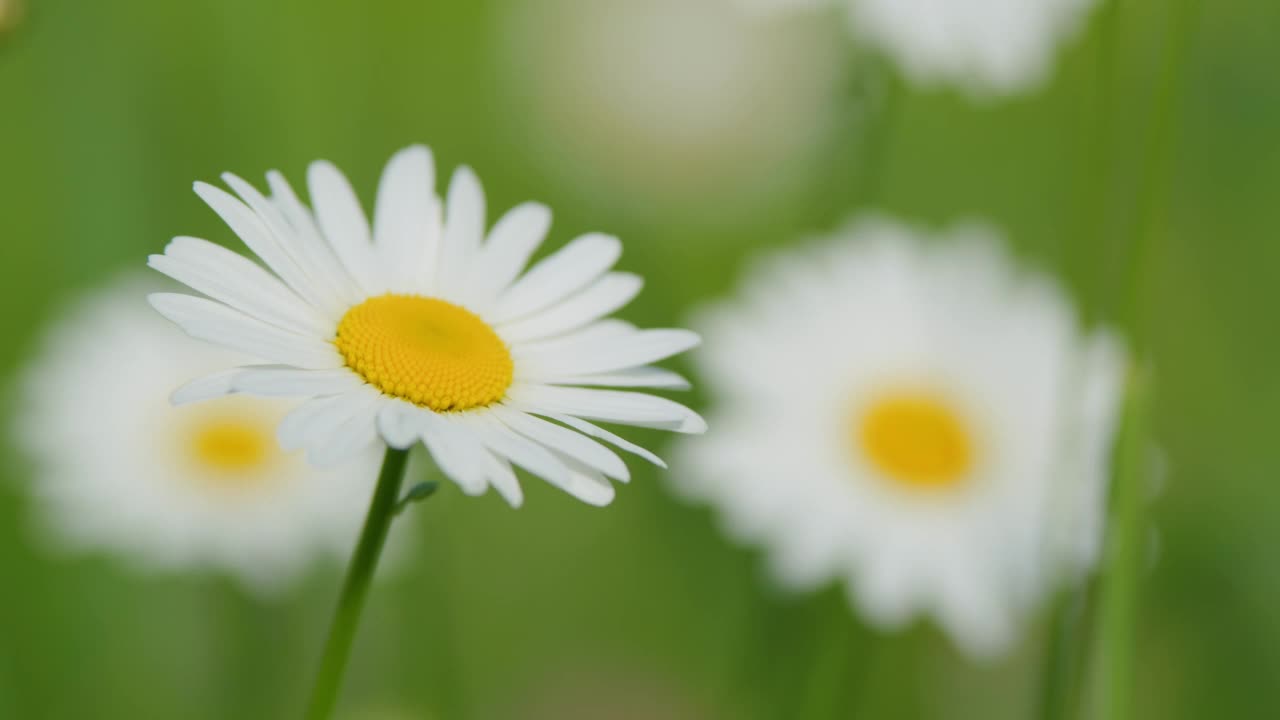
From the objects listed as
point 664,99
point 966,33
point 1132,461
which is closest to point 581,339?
point 1132,461

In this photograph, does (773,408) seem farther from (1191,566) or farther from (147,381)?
(147,381)

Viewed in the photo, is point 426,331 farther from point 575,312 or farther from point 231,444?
point 231,444

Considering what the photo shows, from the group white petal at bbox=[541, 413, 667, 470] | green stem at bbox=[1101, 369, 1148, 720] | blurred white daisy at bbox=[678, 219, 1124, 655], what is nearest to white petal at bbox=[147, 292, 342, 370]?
white petal at bbox=[541, 413, 667, 470]

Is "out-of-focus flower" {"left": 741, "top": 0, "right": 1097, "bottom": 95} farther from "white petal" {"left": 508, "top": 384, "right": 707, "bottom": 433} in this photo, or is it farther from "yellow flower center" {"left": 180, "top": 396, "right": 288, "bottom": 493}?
"white petal" {"left": 508, "top": 384, "right": 707, "bottom": 433}

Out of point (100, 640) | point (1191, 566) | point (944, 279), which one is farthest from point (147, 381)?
point (1191, 566)

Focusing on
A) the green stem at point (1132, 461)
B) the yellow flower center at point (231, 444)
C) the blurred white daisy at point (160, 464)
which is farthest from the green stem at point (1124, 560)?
the yellow flower center at point (231, 444)

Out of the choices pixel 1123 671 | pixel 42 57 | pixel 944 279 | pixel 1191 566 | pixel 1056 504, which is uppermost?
pixel 42 57
